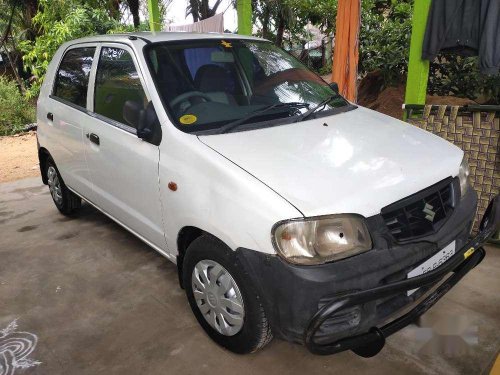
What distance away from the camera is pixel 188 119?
2.51 meters

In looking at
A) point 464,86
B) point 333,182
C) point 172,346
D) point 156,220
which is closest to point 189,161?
point 156,220

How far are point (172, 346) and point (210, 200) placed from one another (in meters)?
0.98

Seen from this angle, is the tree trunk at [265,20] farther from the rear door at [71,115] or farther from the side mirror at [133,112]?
the side mirror at [133,112]

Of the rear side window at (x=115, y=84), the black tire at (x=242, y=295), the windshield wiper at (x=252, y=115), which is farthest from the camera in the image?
the rear side window at (x=115, y=84)

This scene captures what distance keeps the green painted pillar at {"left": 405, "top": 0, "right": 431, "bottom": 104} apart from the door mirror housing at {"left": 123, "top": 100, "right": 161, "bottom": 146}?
9.27 ft

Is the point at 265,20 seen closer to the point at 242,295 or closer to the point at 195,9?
the point at 195,9

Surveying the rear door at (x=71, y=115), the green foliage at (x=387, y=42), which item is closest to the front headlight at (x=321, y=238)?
the rear door at (x=71, y=115)

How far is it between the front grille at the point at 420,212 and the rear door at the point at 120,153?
4.47 feet

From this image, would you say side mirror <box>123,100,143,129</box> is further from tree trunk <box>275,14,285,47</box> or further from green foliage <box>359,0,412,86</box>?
tree trunk <box>275,14,285,47</box>

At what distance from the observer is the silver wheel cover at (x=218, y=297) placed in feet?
7.13

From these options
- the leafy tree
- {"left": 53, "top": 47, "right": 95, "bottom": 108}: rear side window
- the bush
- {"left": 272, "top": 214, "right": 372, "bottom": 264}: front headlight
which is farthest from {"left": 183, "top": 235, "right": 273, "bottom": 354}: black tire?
the leafy tree

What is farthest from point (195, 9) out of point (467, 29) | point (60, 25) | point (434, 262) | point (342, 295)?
point (342, 295)

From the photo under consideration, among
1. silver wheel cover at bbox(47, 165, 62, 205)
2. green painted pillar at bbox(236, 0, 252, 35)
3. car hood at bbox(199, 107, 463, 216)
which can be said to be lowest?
silver wheel cover at bbox(47, 165, 62, 205)

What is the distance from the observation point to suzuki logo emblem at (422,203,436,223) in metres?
2.09
